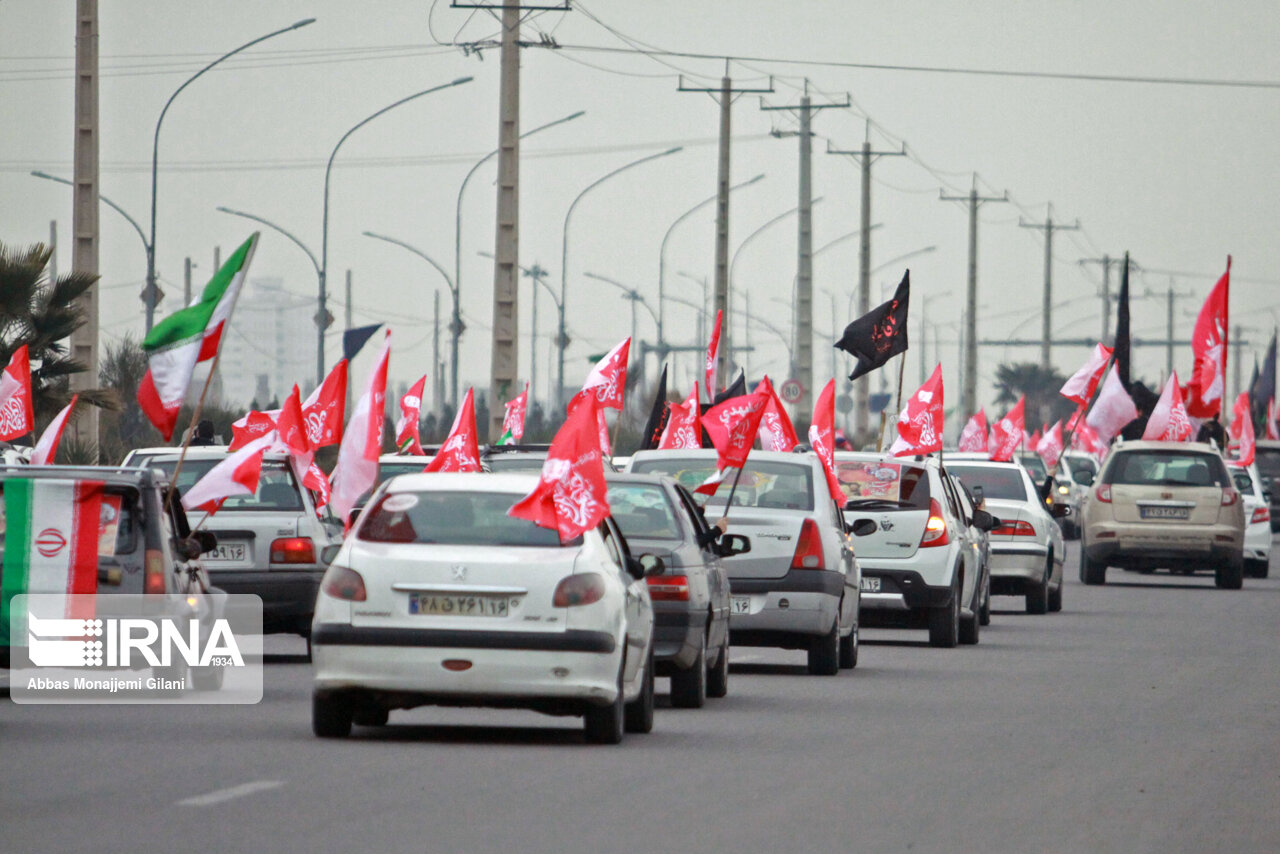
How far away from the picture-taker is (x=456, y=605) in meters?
12.2

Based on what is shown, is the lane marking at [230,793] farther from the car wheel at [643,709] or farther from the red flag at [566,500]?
the car wheel at [643,709]

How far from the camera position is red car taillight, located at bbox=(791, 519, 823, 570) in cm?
1730

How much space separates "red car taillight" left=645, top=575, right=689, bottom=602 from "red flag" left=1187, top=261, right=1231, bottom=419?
2992 centimetres

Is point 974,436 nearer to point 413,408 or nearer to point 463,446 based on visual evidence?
point 413,408

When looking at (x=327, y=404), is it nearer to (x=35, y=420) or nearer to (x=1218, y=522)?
(x=35, y=420)

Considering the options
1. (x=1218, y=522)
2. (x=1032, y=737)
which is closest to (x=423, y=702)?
(x=1032, y=737)

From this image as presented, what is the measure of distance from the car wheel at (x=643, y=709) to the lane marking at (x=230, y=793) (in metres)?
2.80

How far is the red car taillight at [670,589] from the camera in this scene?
571 inches

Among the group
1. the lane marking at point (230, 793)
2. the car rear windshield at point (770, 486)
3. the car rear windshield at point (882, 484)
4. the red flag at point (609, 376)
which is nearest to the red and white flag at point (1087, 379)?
A: the red flag at point (609, 376)

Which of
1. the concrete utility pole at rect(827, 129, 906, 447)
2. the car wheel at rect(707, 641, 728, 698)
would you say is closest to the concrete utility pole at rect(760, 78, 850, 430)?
the concrete utility pole at rect(827, 129, 906, 447)

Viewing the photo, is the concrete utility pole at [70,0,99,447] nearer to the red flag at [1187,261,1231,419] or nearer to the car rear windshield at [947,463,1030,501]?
the car rear windshield at [947,463,1030,501]

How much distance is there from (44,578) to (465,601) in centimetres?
293

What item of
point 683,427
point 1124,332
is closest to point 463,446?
point 683,427

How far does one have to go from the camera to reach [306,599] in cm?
1797
